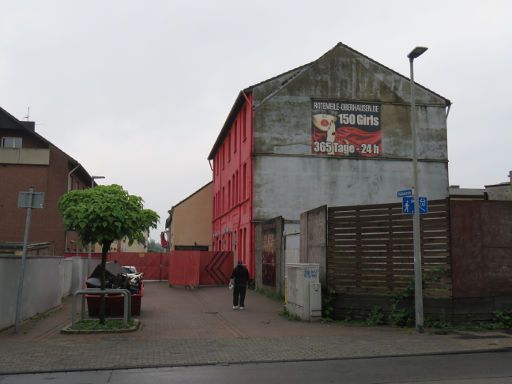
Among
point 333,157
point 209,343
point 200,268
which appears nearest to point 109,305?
point 209,343

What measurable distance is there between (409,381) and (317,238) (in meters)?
8.70

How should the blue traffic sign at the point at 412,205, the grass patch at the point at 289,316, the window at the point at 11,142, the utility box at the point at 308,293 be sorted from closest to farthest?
the blue traffic sign at the point at 412,205 < the utility box at the point at 308,293 < the grass patch at the point at 289,316 < the window at the point at 11,142

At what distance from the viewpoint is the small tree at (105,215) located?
12.4 metres

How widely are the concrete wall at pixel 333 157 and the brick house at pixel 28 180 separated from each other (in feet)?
52.2

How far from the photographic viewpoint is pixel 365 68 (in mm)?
29797

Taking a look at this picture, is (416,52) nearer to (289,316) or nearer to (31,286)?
(289,316)

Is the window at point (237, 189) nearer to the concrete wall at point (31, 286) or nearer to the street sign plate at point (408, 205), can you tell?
the concrete wall at point (31, 286)

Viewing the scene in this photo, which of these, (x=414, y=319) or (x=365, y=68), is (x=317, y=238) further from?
(x=365, y=68)

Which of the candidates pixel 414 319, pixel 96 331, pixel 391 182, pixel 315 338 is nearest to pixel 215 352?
pixel 315 338

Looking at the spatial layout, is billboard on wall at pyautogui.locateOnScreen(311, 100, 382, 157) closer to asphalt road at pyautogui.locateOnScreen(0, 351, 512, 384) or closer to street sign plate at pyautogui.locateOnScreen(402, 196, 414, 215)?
street sign plate at pyautogui.locateOnScreen(402, 196, 414, 215)

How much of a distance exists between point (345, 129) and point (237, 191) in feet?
26.4

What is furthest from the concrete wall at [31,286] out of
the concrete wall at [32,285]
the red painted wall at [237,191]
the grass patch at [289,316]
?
the red painted wall at [237,191]

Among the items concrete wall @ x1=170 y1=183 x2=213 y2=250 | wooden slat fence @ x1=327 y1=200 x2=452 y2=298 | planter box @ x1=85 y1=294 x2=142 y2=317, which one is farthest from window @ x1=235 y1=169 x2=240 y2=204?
planter box @ x1=85 y1=294 x2=142 y2=317

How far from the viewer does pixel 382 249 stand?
1414 centimetres
